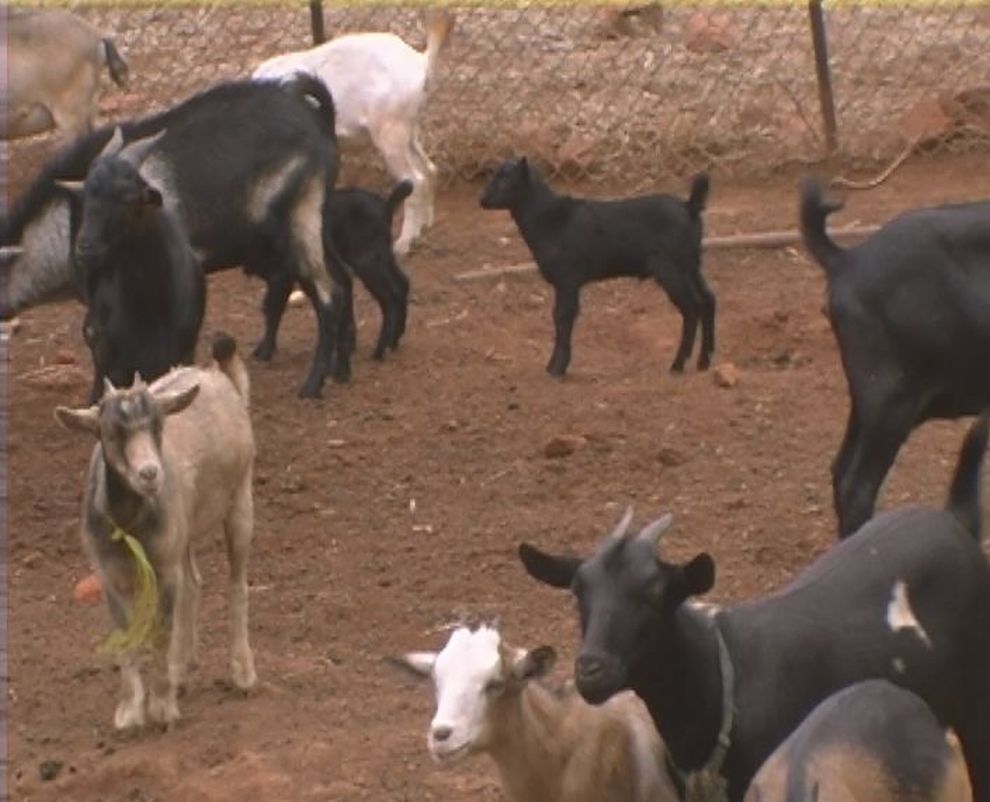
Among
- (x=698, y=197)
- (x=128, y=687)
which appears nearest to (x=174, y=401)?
(x=128, y=687)

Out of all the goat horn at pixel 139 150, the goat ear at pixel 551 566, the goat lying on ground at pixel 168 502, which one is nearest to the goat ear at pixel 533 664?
the goat ear at pixel 551 566

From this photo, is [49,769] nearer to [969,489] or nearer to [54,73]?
[969,489]

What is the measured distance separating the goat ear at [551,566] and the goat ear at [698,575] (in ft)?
0.95

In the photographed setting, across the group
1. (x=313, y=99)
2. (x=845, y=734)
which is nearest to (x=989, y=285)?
(x=845, y=734)

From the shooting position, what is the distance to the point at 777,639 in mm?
7105

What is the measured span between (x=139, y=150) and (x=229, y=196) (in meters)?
0.64

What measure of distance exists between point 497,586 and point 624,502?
3.35 ft

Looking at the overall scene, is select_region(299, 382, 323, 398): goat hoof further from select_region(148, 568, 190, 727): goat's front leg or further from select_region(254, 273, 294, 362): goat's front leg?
select_region(148, 568, 190, 727): goat's front leg

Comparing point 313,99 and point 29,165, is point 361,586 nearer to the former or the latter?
point 313,99

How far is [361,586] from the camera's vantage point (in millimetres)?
10109

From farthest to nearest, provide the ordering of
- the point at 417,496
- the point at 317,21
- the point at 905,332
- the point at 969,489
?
the point at 317,21 < the point at 417,496 < the point at 905,332 < the point at 969,489

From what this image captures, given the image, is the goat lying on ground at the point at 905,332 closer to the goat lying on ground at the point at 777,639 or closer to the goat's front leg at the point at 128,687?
the goat lying on ground at the point at 777,639

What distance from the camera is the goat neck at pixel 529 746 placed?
723 centimetres

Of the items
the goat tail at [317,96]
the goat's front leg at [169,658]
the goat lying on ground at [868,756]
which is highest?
the goat lying on ground at [868,756]
